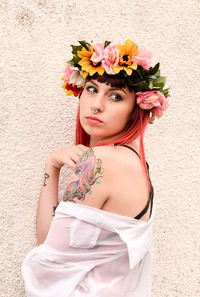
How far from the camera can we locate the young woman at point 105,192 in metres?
1.04

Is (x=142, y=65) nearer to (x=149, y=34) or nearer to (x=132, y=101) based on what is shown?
(x=132, y=101)

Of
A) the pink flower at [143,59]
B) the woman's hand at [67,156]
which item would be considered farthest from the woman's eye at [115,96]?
the woman's hand at [67,156]

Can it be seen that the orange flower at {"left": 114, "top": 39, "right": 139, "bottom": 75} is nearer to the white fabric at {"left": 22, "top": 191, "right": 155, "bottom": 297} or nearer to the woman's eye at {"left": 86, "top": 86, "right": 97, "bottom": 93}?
the woman's eye at {"left": 86, "top": 86, "right": 97, "bottom": 93}

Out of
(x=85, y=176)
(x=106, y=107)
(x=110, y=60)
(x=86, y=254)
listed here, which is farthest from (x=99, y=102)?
(x=86, y=254)

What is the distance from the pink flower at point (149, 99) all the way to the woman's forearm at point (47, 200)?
0.48 meters

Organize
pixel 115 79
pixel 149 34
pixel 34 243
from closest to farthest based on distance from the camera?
pixel 115 79 < pixel 34 243 < pixel 149 34

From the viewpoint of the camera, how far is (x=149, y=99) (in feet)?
3.57

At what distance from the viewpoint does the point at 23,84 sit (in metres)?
1.42

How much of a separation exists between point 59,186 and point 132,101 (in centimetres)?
56

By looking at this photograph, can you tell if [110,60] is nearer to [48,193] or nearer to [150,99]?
[150,99]

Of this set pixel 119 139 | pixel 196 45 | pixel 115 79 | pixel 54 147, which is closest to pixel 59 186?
pixel 54 147

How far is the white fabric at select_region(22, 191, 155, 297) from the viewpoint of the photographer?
3.44 ft

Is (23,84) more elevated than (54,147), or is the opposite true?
(23,84)

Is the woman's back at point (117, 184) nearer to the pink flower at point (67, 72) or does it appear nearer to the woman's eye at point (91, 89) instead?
the woman's eye at point (91, 89)
